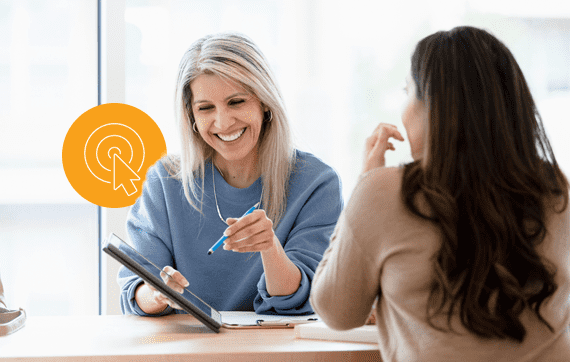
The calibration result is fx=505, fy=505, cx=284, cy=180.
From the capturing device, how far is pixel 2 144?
7.57 feet

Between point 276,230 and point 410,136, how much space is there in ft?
2.31

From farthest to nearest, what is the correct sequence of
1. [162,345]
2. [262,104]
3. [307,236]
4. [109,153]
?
[109,153], [262,104], [307,236], [162,345]

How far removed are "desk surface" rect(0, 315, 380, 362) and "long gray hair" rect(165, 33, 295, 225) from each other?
0.47m

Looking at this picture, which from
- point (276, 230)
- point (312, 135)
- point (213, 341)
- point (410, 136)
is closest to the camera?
point (410, 136)

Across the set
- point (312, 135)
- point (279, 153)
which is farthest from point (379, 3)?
point (279, 153)

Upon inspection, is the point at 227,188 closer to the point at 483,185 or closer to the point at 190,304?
the point at 190,304

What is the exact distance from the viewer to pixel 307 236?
143cm

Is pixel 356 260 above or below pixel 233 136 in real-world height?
below

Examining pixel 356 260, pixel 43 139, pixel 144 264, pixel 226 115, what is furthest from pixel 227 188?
pixel 43 139

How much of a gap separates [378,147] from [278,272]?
431 millimetres

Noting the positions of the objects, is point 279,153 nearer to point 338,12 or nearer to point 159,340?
point 159,340

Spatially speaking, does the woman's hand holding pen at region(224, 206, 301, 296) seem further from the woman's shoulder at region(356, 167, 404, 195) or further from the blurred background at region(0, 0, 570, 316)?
the blurred background at region(0, 0, 570, 316)

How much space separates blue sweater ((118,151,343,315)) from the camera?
146cm

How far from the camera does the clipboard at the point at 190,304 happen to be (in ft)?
3.26
